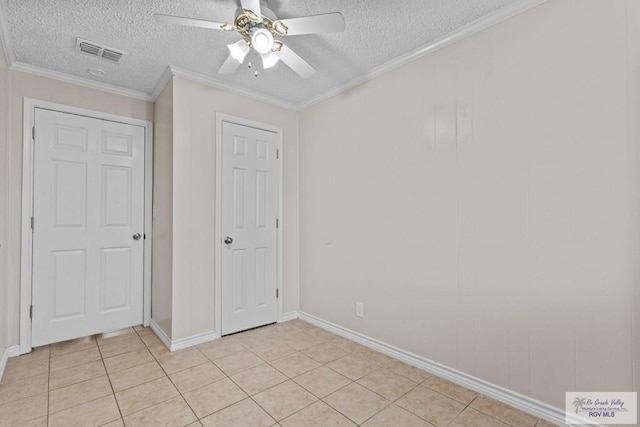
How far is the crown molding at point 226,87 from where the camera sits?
2746 mm

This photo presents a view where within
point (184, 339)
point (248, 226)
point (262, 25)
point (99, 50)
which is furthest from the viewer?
point (248, 226)

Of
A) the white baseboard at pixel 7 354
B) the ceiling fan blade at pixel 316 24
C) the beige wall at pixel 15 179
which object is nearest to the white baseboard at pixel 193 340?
the white baseboard at pixel 7 354

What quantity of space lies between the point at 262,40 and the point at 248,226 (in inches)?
72.8

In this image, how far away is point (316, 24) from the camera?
1.70m

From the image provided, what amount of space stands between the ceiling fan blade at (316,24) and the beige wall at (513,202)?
977 mm

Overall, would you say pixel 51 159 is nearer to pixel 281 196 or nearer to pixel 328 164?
pixel 281 196

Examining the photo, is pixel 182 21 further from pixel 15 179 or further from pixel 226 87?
pixel 15 179

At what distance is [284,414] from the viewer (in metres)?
1.85

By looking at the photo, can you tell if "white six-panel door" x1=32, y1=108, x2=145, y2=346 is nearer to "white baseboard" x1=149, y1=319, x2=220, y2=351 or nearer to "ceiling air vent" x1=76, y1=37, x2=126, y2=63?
"white baseboard" x1=149, y1=319, x2=220, y2=351

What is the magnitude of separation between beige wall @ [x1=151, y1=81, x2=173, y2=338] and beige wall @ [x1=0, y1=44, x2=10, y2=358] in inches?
41.7

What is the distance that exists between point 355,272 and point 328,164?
111cm

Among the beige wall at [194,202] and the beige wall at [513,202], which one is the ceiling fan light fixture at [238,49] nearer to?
the beige wall at [194,202]

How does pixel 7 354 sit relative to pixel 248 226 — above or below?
below

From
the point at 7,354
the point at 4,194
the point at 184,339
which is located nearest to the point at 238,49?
the point at 4,194
